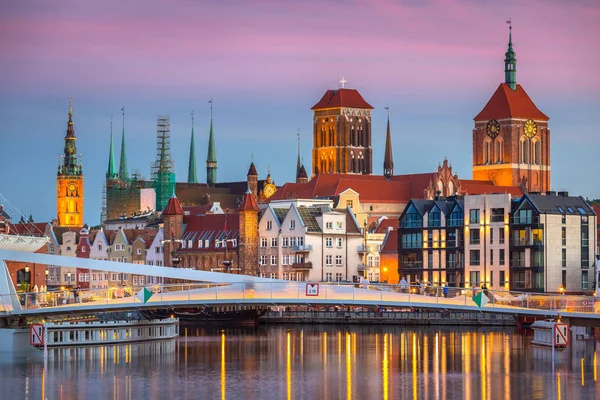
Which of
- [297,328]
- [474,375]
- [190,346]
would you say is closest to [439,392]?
[474,375]

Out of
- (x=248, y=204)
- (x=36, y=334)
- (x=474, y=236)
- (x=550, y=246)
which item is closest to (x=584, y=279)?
(x=550, y=246)

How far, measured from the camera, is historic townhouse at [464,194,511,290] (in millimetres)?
134750

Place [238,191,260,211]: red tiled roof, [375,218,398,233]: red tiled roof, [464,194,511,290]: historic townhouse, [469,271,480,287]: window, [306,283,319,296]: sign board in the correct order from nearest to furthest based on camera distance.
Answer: [306,283,319,296]: sign board, [464,194,511,290]: historic townhouse, [469,271,480,287]: window, [238,191,260,211]: red tiled roof, [375,218,398,233]: red tiled roof

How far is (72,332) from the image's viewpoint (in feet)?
323

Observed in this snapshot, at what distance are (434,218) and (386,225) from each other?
33473 millimetres

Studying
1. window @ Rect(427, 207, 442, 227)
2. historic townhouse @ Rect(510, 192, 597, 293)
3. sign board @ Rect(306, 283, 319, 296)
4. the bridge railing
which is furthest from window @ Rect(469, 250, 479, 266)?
sign board @ Rect(306, 283, 319, 296)

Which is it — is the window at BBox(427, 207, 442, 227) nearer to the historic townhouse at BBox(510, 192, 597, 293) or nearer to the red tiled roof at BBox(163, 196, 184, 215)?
the historic townhouse at BBox(510, 192, 597, 293)

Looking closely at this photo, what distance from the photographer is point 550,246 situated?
434 feet

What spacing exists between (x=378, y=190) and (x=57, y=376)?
120634 millimetres

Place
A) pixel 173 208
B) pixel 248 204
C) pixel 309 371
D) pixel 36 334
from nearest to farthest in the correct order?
1. pixel 309 371
2. pixel 36 334
3. pixel 248 204
4. pixel 173 208

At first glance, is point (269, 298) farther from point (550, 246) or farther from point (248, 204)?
point (248, 204)

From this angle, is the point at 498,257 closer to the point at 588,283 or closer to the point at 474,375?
the point at 588,283

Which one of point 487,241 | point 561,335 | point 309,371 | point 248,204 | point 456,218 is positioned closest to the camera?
point 309,371

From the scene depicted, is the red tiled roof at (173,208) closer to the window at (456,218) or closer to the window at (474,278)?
the window at (456,218)
